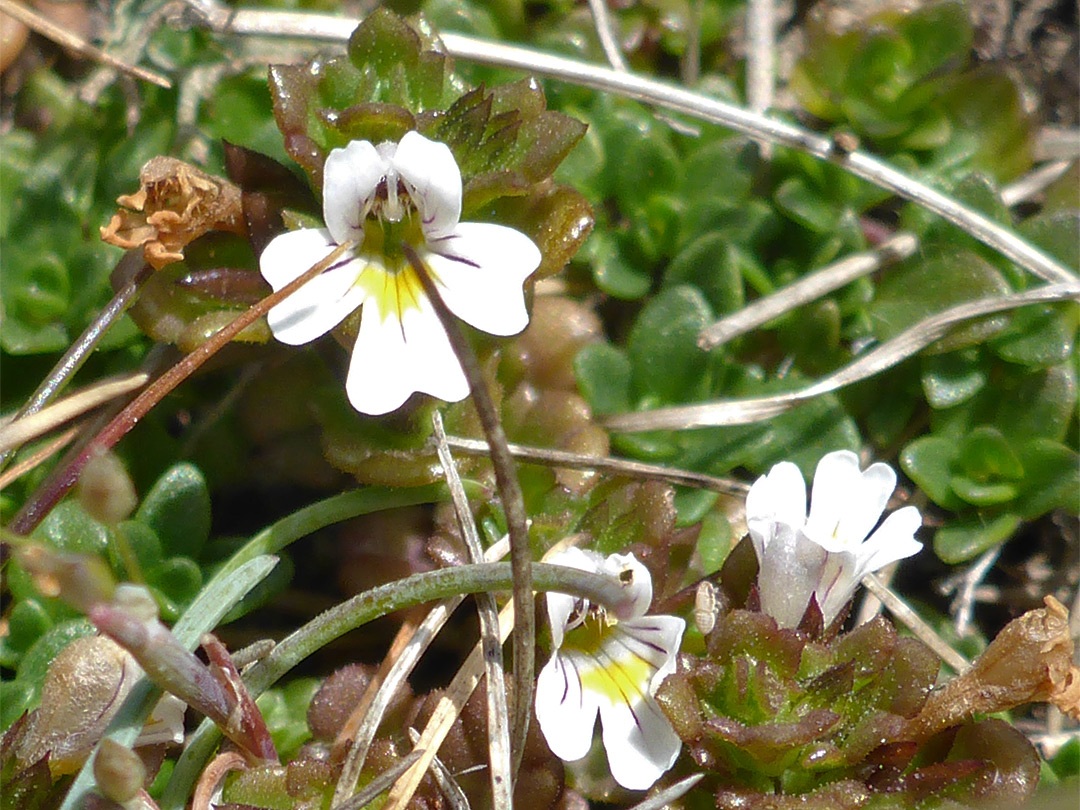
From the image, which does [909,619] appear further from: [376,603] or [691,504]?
[376,603]

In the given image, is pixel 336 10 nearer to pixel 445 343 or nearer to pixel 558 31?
pixel 558 31

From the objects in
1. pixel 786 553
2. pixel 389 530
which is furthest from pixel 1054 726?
pixel 389 530

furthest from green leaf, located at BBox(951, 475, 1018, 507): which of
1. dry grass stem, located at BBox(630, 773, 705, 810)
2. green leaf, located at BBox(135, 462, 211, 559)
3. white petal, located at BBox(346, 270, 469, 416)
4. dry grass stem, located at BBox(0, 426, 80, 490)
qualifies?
dry grass stem, located at BBox(0, 426, 80, 490)

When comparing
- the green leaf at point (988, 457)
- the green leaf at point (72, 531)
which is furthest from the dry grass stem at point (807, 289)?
the green leaf at point (72, 531)

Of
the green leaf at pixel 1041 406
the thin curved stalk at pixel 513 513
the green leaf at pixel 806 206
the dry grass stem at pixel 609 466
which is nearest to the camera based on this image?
the thin curved stalk at pixel 513 513

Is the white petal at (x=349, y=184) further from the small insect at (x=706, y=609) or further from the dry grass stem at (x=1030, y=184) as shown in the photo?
the dry grass stem at (x=1030, y=184)

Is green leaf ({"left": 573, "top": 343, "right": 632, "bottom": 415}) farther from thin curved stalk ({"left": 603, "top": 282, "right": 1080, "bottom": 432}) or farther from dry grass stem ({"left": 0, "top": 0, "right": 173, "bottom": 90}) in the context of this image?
dry grass stem ({"left": 0, "top": 0, "right": 173, "bottom": 90})
